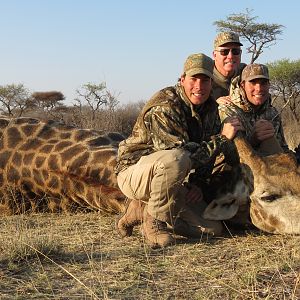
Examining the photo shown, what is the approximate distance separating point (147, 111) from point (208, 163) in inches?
24.5

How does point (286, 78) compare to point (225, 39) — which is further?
point (286, 78)

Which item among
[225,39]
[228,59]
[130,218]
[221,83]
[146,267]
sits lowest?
[146,267]

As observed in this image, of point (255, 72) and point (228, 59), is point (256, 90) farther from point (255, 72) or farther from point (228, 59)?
point (228, 59)

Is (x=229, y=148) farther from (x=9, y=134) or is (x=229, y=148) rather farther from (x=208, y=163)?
(x=9, y=134)

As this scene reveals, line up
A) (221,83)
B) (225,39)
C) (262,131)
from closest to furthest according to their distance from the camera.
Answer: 1. (262,131)
2. (225,39)
3. (221,83)

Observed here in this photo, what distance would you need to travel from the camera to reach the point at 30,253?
13.2 ft

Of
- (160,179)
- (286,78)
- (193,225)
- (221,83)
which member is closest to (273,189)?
(193,225)

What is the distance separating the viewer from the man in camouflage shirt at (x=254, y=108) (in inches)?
199

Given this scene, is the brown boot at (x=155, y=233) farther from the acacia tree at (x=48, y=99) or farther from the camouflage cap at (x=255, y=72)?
the acacia tree at (x=48, y=99)

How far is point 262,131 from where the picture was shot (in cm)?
503

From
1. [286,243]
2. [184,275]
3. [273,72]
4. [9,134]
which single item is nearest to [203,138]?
[286,243]

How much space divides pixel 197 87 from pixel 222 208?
0.95 metres

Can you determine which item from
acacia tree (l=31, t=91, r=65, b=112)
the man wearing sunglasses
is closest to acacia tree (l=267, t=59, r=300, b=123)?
acacia tree (l=31, t=91, r=65, b=112)

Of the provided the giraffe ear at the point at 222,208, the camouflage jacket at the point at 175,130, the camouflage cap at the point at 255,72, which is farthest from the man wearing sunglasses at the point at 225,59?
the giraffe ear at the point at 222,208
